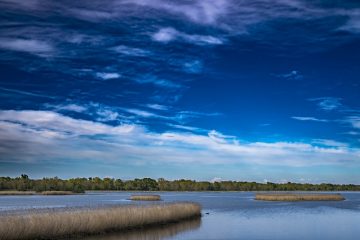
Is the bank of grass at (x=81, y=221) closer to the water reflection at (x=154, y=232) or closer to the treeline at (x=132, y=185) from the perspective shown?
the water reflection at (x=154, y=232)

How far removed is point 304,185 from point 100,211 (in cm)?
15310

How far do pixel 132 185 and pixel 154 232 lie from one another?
118 meters

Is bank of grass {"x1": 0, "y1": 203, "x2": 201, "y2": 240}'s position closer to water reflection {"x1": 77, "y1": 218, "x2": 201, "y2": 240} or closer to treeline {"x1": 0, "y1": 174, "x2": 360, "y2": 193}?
water reflection {"x1": 77, "y1": 218, "x2": 201, "y2": 240}

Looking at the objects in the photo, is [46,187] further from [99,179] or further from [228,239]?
[228,239]

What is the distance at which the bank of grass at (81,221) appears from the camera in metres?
19.3

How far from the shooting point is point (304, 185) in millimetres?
168750

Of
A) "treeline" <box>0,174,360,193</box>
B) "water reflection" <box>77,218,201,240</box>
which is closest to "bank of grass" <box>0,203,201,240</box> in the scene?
"water reflection" <box>77,218,201,240</box>

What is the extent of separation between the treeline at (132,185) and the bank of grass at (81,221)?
78433mm

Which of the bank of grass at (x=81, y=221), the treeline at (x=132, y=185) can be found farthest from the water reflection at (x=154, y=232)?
the treeline at (x=132, y=185)

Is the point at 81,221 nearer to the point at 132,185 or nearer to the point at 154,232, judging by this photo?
the point at 154,232

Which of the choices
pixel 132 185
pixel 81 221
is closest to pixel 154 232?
pixel 81 221

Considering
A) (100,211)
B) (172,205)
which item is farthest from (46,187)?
(100,211)

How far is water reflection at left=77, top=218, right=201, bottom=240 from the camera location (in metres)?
22.6

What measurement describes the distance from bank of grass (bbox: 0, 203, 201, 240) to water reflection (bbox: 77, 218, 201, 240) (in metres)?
0.66
